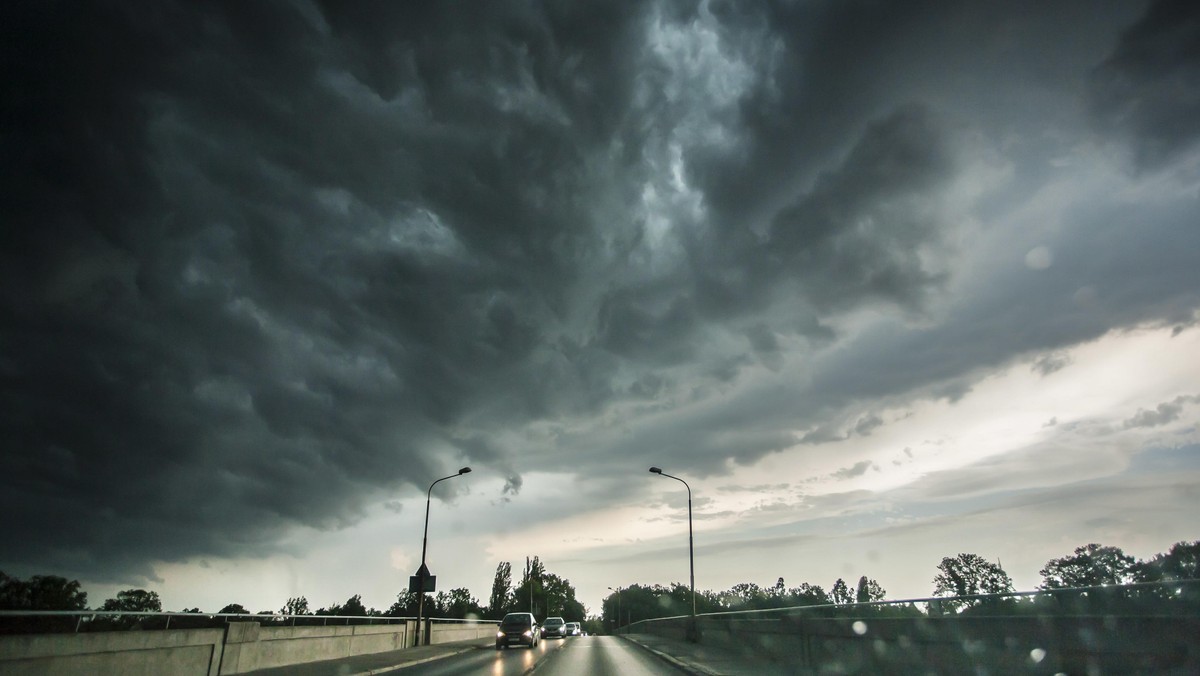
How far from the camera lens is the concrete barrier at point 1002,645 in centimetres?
693

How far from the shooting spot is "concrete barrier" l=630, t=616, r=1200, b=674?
273 inches

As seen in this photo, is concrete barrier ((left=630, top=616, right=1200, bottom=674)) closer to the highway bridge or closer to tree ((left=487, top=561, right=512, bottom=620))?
the highway bridge

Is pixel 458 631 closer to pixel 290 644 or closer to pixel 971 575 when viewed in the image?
pixel 290 644

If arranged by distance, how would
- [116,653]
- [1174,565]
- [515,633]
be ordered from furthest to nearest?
[1174,565] → [515,633] → [116,653]

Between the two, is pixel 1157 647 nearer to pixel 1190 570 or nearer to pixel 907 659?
pixel 907 659

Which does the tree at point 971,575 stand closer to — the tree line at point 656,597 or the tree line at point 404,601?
the tree line at point 656,597

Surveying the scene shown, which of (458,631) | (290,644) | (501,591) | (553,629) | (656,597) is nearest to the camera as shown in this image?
(290,644)

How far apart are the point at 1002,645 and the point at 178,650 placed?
628 inches

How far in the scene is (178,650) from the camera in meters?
13.7

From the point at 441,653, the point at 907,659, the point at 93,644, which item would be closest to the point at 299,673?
the point at 93,644

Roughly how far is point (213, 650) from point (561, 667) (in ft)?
33.1

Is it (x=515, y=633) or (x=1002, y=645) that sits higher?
(x=1002, y=645)

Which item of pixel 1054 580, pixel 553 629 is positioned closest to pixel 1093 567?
pixel 1054 580

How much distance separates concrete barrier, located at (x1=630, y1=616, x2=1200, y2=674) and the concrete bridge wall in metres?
14.5
